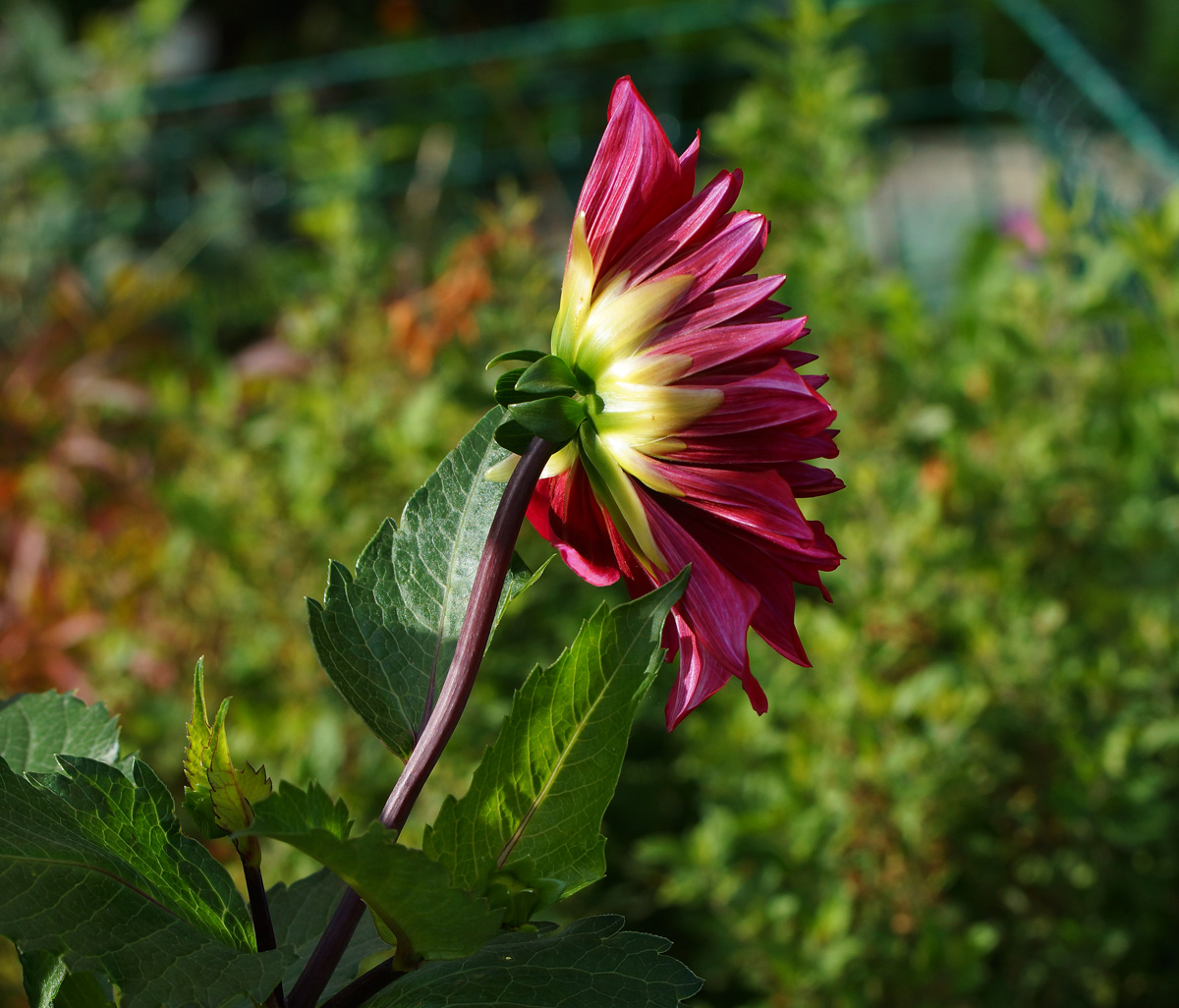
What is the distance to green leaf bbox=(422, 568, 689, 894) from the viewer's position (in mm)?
287

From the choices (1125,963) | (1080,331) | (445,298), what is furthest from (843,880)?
(445,298)

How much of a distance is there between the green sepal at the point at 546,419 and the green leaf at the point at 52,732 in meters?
0.19

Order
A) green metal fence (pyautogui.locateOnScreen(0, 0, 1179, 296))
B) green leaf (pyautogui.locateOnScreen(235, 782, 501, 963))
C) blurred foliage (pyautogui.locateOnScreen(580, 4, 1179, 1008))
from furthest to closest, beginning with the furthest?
1. green metal fence (pyautogui.locateOnScreen(0, 0, 1179, 296))
2. blurred foliage (pyautogui.locateOnScreen(580, 4, 1179, 1008))
3. green leaf (pyautogui.locateOnScreen(235, 782, 501, 963))

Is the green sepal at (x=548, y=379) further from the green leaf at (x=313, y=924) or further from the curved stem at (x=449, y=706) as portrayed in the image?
the green leaf at (x=313, y=924)

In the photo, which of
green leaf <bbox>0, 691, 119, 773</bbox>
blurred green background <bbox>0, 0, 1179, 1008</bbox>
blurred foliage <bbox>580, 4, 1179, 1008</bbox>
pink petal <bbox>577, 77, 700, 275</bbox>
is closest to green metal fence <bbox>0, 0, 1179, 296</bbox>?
blurred green background <bbox>0, 0, 1179, 1008</bbox>

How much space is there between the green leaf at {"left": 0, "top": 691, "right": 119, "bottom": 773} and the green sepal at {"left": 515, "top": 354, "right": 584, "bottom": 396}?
0.19m

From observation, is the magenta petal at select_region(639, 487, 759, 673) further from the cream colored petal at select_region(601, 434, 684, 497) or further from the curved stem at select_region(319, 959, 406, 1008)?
the curved stem at select_region(319, 959, 406, 1008)

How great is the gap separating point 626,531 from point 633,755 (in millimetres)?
1082

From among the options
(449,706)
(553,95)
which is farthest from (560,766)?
(553,95)

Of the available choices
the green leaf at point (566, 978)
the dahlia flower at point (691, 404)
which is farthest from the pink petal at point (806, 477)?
the green leaf at point (566, 978)

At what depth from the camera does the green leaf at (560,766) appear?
11.3 inches

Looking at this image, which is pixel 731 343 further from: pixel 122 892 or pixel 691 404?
pixel 122 892

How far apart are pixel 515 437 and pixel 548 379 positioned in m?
0.02

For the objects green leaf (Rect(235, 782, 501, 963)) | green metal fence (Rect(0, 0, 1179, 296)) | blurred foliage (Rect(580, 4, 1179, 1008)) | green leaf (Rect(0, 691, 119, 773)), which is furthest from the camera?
green metal fence (Rect(0, 0, 1179, 296))
